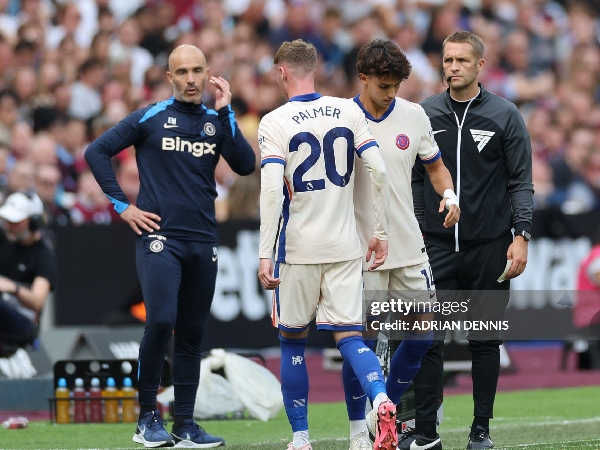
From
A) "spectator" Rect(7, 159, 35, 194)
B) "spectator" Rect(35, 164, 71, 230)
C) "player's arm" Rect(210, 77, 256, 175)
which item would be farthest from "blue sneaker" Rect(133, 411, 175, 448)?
"spectator" Rect(35, 164, 71, 230)

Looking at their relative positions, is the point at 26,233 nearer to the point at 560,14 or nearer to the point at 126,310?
the point at 126,310

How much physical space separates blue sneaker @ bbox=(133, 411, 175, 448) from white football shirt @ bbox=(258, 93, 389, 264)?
1587 millimetres

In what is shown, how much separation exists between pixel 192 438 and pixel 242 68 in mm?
10556

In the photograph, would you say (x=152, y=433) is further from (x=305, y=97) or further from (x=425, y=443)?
(x=305, y=97)

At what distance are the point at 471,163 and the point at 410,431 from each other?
5.68 feet

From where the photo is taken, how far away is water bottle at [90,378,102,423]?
33.6 ft

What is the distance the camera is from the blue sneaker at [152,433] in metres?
7.98

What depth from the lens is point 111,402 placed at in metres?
10.2

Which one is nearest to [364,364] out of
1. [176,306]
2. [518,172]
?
[176,306]

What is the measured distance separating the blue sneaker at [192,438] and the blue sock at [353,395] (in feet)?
3.77

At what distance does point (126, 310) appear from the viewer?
43.3ft

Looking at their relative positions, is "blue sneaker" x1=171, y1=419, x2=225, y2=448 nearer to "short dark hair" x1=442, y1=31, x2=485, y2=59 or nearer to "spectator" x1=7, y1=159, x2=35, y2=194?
"short dark hair" x1=442, y1=31, x2=485, y2=59

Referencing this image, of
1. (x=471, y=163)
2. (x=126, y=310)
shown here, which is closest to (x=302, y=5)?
(x=126, y=310)

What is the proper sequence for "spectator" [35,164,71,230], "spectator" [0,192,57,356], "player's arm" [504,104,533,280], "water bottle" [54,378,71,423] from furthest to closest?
"spectator" [35,164,71,230]
"spectator" [0,192,57,356]
"water bottle" [54,378,71,423]
"player's arm" [504,104,533,280]
